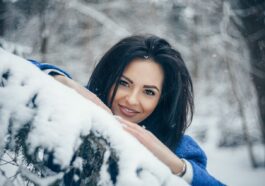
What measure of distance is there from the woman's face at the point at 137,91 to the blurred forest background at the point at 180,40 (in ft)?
9.43

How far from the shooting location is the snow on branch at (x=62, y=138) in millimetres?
829

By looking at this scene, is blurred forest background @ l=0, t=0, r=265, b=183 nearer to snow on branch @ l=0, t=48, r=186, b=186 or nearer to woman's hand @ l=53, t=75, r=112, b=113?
woman's hand @ l=53, t=75, r=112, b=113

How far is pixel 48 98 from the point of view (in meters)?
0.87

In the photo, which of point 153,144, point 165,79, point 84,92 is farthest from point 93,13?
point 153,144

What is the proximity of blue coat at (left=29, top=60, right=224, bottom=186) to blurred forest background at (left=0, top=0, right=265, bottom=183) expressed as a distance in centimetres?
251

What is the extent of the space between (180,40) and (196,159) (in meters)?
7.46

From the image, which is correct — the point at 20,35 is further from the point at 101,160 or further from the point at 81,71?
the point at 101,160

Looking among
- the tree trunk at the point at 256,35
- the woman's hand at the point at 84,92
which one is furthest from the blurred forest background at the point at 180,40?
the woman's hand at the point at 84,92

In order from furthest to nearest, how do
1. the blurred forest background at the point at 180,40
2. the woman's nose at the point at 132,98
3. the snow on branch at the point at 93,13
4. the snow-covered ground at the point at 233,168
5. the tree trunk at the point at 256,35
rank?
the snow on branch at the point at 93,13 < the snow-covered ground at the point at 233,168 < the blurred forest background at the point at 180,40 < the tree trunk at the point at 256,35 < the woman's nose at the point at 132,98

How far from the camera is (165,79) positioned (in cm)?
222

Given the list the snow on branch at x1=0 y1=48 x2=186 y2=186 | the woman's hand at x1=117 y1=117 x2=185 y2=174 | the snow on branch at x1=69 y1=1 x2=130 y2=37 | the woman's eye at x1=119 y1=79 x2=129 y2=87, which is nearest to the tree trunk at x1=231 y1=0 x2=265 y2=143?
the woman's eye at x1=119 y1=79 x2=129 y2=87

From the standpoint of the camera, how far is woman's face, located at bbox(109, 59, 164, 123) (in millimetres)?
1978

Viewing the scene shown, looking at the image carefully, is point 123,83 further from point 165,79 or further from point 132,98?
point 165,79

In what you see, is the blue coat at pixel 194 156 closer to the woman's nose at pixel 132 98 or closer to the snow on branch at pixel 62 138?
the woman's nose at pixel 132 98
